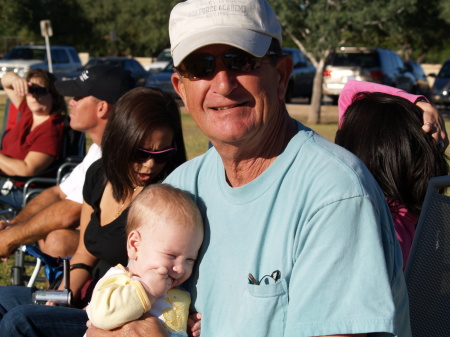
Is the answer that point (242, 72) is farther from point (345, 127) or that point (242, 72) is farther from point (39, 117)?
point (39, 117)

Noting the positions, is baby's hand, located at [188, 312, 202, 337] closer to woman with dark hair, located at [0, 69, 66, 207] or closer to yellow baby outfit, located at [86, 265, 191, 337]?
yellow baby outfit, located at [86, 265, 191, 337]

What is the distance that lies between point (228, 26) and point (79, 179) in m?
2.77

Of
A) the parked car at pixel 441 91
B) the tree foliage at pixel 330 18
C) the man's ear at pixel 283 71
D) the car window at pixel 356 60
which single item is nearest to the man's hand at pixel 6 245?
the man's ear at pixel 283 71

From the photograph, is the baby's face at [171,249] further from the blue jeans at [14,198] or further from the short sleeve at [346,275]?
the blue jeans at [14,198]


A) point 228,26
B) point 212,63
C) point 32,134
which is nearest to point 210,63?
point 212,63

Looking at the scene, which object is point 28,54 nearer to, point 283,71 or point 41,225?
point 41,225

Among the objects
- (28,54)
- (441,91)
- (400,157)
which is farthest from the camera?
(28,54)

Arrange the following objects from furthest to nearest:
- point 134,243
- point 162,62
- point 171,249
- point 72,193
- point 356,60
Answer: point 162,62
point 356,60
point 72,193
point 134,243
point 171,249

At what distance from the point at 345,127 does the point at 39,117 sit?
4.15m

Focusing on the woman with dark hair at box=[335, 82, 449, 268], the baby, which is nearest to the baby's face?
the baby

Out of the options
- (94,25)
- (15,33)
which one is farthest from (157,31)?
(15,33)

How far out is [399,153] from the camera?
107 inches

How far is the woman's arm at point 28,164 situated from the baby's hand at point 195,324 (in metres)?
4.09

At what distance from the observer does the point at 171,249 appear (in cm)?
229
